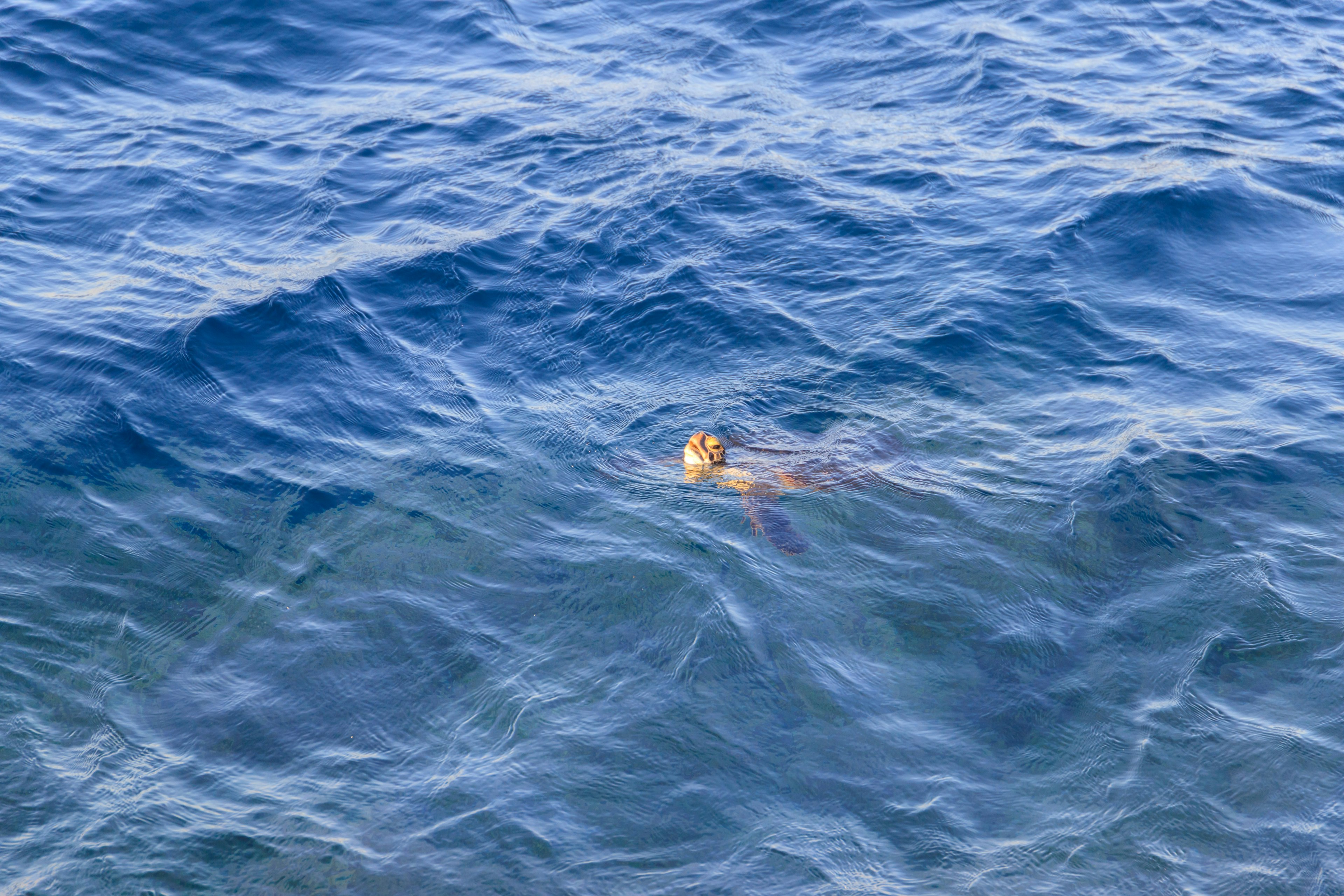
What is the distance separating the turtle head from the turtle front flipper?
39cm

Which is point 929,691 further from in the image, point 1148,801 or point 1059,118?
point 1059,118

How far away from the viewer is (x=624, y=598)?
7500 mm

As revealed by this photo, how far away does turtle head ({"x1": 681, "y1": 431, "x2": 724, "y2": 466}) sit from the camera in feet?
27.7

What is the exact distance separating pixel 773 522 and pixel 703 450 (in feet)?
2.70

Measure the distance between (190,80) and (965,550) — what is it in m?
12.9

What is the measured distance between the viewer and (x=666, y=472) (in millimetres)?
8758

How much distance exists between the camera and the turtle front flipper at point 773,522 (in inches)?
316

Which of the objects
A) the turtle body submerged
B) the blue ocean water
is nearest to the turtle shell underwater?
the turtle body submerged

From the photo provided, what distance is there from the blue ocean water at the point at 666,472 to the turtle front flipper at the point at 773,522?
0.14 meters

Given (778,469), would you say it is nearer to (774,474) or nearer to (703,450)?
(774,474)

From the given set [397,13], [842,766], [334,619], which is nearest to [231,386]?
[334,619]

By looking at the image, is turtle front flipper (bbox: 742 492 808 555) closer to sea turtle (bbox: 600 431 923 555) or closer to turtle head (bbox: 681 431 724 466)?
sea turtle (bbox: 600 431 923 555)

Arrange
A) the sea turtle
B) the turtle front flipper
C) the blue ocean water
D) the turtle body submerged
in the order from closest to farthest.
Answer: the blue ocean water
the turtle front flipper
the turtle body submerged
the sea turtle

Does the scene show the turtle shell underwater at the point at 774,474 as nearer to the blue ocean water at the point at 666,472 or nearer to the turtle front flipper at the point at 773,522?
the turtle front flipper at the point at 773,522
